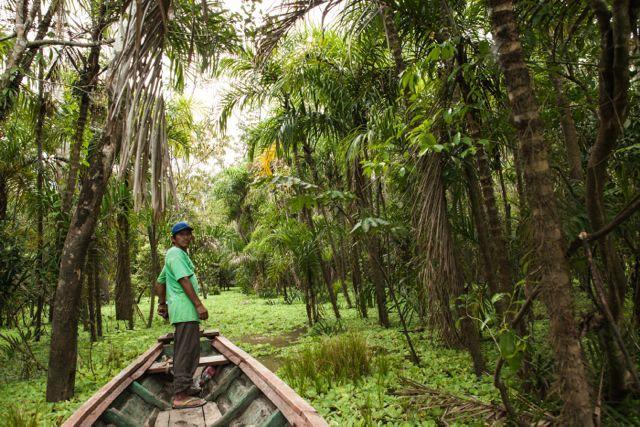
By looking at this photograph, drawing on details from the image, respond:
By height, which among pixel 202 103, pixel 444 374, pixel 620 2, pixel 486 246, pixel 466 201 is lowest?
pixel 444 374

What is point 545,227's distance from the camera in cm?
188

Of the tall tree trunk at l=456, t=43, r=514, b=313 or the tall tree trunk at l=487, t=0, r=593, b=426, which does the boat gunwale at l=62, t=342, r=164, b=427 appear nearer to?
the tall tree trunk at l=487, t=0, r=593, b=426

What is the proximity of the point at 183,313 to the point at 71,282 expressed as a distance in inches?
57.6

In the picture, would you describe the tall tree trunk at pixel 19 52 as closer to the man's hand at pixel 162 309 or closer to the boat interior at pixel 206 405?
the man's hand at pixel 162 309

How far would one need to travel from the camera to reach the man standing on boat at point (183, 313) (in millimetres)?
3773

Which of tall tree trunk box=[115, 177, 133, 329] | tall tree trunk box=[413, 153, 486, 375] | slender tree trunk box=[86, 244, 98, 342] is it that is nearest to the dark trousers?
tall tree trunk box=[413, 153, 486, 375]

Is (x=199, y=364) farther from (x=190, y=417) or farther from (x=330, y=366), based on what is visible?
(x=330, y=366)

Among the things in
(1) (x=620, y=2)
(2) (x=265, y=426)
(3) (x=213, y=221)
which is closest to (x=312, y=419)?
(2) (x=265, y=426)

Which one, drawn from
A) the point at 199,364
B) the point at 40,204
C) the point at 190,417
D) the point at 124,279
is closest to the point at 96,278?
the point at 40,204

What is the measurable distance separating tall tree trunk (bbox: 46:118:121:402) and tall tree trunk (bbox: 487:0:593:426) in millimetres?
3762

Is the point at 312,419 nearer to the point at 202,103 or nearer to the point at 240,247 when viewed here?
the point at 202,103

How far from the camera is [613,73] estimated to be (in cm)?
209

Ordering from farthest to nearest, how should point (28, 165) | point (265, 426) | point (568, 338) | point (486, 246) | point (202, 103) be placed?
1. point (202, 103)
2. point (28, 165)
3. point (486, 246)
4. point (265, 426)
5. point (568, 338)

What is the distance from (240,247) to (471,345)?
14384 millimetres
